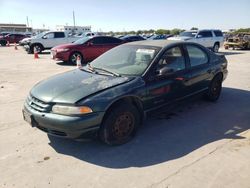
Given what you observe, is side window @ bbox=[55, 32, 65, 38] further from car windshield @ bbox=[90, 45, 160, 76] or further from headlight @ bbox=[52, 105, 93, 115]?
headlight @ bbox=[52, 105, 93, 115]

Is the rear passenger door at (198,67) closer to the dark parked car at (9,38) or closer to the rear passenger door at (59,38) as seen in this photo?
the rear passenger door at (59,38)

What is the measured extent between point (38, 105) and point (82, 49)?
9842mm

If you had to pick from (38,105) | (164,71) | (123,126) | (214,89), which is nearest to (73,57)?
(214,89)

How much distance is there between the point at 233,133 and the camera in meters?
4.35

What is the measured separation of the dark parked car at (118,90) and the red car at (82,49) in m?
8.18

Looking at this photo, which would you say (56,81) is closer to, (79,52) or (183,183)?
(183,183)

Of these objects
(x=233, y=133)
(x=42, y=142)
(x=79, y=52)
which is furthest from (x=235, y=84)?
(x=79, y=52)

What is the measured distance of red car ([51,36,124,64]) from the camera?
12.8 metres

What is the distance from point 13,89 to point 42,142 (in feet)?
14.0

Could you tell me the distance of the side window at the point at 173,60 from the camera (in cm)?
444

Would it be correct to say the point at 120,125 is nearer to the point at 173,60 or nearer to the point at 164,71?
the point at 164,71

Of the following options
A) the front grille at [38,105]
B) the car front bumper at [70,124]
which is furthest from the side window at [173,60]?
the front grille at [38,105]

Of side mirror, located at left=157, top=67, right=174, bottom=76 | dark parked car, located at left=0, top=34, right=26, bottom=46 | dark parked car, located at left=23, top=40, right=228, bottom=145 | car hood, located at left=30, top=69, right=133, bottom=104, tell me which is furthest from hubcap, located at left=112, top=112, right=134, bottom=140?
dark parked car, located at left=0, top=34, right=26, bottom=46

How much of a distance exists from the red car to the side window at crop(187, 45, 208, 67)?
28.3 ft
